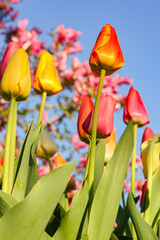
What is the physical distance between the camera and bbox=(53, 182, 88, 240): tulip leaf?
641mm

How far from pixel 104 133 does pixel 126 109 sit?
145 millimetres

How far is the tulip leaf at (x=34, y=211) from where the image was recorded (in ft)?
1.82

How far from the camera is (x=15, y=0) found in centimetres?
414

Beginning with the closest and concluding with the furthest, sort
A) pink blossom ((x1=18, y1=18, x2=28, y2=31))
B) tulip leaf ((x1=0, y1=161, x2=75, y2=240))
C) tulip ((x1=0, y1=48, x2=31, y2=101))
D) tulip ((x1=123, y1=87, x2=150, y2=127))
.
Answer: tulip leaf ((x1=0, y1=161, x2=75, y2=240)), tulip ((x1=0, y1=48, x2=31, y2=101)), tulip ((x1=123, y1=87, x2=150, y2=127)), pink blossom ((x1=18, y1=18, x2=28, y2=31))

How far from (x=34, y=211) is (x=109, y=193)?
0.51 feet

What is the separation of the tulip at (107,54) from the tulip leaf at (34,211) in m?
0.29

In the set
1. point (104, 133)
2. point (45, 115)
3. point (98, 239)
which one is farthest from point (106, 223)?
point (45, 115)

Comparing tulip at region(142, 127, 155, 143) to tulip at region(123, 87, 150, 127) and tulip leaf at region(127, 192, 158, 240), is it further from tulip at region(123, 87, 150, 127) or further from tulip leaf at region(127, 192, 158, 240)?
tulip leaf at region(127, 192, 158, 240)

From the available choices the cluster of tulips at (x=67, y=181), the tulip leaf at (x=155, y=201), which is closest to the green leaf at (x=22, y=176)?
the cluster of tulips at (x=67, y=181)

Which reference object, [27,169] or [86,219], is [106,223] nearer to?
[86,219]

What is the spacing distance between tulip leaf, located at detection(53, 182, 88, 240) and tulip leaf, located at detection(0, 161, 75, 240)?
6cm

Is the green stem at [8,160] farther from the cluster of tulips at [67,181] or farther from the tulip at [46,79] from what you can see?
the tulip at [46,79]

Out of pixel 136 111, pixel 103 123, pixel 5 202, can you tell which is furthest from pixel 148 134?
pixel 5 202

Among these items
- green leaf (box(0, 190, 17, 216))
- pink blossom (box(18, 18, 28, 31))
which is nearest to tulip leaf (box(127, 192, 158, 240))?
green leaf (box(0, 190, 17, 216))
